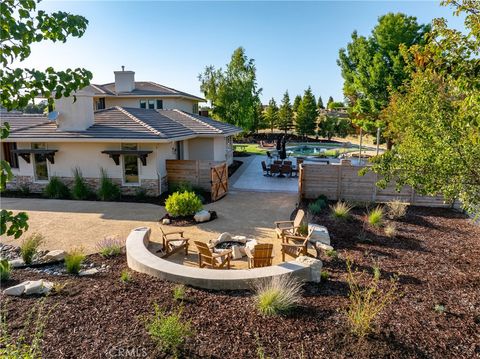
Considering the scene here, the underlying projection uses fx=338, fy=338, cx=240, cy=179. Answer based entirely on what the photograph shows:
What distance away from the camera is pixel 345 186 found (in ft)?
49.6

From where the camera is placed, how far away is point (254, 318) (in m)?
5.96

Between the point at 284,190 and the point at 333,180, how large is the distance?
130 inches

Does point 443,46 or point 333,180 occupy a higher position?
point 443,46

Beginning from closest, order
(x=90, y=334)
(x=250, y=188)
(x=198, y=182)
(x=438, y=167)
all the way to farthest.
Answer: (x=90, y=334), (x=438, y=167), (x=198, y=182), (x=250, y=188)

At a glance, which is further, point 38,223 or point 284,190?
point 284,190

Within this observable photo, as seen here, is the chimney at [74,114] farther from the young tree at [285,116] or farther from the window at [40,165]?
the young tree at [285,116]

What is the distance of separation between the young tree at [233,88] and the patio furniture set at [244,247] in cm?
2185

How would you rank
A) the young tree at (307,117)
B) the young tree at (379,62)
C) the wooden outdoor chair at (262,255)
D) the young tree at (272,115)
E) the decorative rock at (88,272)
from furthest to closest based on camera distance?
the young tree at (272,115), the young tree at (307,117), the young tree at (379,62), the wooden outdoor chair at (262,255), the decorative rock at (88,272)

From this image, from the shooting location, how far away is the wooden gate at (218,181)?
15508 mm

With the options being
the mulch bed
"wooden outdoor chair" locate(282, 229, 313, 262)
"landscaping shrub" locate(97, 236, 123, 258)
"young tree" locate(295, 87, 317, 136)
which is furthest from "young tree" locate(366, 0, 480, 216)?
"young tree" locate(295, 87, 317, 136)

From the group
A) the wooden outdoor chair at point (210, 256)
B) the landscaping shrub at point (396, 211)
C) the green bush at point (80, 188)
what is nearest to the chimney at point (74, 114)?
the green bush at point (80, 188)

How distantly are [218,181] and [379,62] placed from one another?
21124mm

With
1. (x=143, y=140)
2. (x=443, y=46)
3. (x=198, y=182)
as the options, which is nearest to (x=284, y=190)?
(x=198, y=182)

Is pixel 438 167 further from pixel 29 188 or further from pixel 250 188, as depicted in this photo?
pixel 29 188
